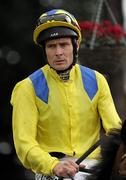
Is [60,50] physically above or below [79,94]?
above

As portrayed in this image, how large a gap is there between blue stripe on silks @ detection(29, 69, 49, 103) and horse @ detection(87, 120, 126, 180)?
634mm

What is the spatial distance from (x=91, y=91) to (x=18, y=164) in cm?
241

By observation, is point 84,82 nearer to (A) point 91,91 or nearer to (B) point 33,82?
(A) point 91,91

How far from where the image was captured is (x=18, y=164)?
5812 mm

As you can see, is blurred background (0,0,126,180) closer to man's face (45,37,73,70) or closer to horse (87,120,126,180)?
man's face (45,37,73,70)

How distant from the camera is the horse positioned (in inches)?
104

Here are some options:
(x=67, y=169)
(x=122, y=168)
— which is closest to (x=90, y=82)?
(x=67, y=169)

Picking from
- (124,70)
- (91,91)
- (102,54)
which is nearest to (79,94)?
(91,91)

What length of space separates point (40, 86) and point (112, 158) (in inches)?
32.8

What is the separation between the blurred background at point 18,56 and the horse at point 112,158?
8.12 feet

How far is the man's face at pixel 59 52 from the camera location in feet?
11.1

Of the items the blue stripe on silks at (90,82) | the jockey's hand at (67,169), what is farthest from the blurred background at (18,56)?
the jockey's hand at (67,169)

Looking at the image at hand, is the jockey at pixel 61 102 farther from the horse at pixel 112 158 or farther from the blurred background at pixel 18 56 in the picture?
the blurred background at pixel 18 56

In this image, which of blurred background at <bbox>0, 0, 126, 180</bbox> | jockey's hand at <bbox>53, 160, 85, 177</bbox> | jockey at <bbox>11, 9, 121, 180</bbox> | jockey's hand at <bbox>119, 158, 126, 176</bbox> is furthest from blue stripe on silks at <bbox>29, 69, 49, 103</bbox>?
blurred background at <bbox>0, 0, 126, 180</bbox>
